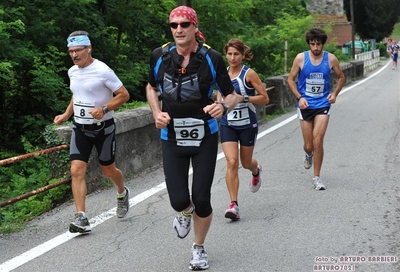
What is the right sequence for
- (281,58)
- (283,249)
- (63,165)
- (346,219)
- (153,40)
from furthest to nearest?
(281,58), (153,40), (63,165), (346,219), (283,249)

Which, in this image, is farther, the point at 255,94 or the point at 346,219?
the point at 255,94

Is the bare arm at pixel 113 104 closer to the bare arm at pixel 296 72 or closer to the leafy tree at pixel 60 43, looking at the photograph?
the bare arm at pixel 296 72

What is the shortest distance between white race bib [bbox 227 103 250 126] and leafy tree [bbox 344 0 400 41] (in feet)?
229

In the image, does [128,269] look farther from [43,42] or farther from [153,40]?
[153,40]

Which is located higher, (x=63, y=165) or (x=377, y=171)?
(x=63, y=165)

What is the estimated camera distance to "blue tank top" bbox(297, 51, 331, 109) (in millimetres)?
8688

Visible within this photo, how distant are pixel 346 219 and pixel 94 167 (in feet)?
10.5

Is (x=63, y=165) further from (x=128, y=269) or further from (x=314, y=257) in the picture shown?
(x=314, y=257)

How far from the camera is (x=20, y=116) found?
1364 cm

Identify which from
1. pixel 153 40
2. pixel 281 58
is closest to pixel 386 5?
pixel 281 58

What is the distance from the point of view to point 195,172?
17.8ft

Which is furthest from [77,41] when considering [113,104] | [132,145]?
[132,145]

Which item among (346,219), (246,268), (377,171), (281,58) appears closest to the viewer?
(246,268)

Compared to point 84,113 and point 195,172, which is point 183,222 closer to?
point 195,172
